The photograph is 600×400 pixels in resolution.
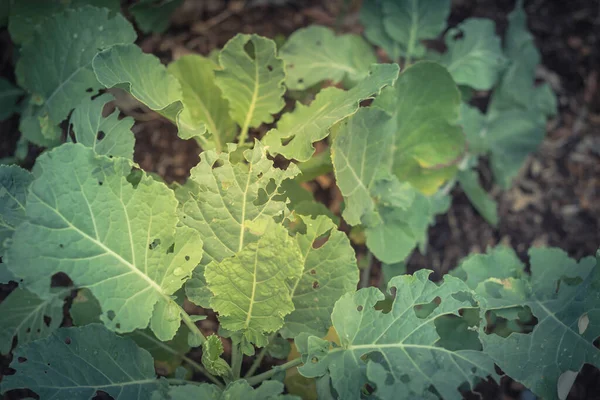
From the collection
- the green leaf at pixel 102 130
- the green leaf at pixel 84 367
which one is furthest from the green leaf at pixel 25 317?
the green leaf at pixel 102 130

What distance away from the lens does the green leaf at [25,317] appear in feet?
5.39

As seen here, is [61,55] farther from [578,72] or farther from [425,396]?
[578,72]

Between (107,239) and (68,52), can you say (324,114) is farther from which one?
(68,52)

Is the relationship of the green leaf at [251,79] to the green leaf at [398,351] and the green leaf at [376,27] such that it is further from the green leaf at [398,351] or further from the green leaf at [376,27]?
the green leaf at [398,351]

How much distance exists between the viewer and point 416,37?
2178 mm

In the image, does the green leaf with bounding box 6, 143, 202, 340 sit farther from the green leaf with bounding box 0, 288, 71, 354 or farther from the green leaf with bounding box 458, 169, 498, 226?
the green leaf with bounding box 458, 169, 498, 226

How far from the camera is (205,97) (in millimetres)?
1908

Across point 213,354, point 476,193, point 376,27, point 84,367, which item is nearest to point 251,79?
point 376,27

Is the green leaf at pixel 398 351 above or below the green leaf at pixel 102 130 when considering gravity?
below

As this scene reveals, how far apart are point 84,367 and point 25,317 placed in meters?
0.39

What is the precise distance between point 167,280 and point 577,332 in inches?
46.6

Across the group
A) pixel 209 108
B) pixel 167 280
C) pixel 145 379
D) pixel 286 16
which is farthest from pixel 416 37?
pixel 145 379

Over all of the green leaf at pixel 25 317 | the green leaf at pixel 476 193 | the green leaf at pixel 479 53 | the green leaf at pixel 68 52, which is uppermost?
the green leaf at pixel 68 52

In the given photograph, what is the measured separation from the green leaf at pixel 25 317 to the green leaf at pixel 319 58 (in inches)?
45.1
